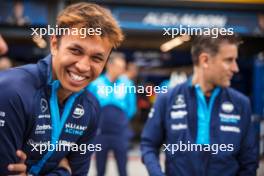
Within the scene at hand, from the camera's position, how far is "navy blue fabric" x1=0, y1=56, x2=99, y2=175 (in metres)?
1.22

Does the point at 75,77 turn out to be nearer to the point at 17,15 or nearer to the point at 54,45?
the point at 54,45

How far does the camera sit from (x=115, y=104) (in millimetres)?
2285

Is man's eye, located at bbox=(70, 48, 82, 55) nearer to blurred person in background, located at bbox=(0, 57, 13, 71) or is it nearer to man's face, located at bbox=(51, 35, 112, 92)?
man's face, located at bbox=(51, 35, 112, 92)

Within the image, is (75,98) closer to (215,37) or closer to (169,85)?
(169,85)

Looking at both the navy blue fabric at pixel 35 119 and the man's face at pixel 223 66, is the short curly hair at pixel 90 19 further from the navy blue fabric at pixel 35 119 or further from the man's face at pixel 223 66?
the man's face at pixel 223 66

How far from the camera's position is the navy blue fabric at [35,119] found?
1.22 metres

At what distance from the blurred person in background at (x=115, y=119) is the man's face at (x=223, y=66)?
334mm

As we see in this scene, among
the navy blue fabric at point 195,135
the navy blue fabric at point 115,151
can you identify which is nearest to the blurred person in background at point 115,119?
the navy blue fabric at point 115,151

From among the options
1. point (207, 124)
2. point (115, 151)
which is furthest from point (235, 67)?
point (115, 151)

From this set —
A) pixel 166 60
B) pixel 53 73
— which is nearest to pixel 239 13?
pixel 166 60

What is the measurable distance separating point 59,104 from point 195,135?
516 mm

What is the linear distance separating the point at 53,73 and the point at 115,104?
949mm

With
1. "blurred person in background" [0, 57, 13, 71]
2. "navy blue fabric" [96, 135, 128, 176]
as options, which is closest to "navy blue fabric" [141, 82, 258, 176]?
"blurred person in background" [0, 57, 13, 71]

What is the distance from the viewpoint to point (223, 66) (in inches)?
63.9
